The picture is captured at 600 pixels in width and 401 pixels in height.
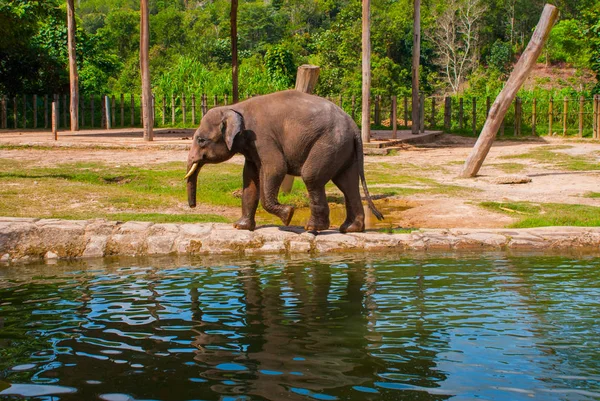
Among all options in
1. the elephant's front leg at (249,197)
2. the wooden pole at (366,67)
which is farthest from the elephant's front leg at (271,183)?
the wooden pole at (366,67)

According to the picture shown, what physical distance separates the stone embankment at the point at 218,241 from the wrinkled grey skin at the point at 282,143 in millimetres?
437

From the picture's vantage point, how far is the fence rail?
84.4 ft

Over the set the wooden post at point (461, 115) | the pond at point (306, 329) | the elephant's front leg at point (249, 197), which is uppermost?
the wooden post at point (461, 115)

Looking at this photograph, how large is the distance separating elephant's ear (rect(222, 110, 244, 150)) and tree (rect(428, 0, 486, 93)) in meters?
38.5

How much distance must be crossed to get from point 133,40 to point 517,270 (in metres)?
46.6

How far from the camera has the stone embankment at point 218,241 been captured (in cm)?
909

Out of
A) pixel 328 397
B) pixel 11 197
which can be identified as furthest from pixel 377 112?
pixel 328 397

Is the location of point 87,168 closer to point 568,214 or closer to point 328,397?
point 568,214

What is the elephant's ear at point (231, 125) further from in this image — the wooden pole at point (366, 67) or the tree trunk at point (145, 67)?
the tree trunk at point (145, 67)

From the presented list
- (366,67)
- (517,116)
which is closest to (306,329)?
(366,67)

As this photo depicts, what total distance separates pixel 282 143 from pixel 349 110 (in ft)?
67.9

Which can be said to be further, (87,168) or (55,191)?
(87,168)

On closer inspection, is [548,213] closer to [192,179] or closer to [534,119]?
[192,179]

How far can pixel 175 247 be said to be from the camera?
30.0 feet
